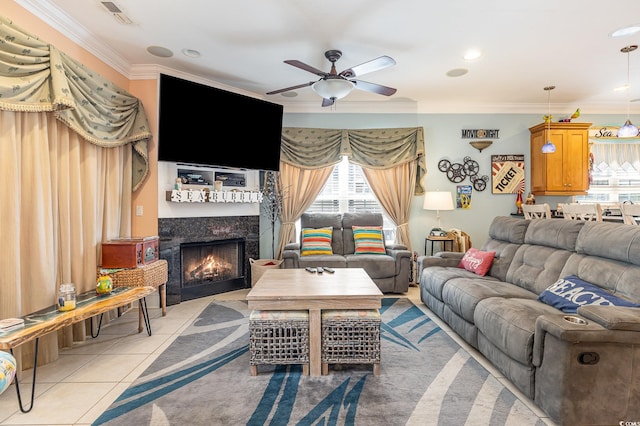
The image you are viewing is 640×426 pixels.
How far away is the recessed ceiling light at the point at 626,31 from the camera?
2.92m

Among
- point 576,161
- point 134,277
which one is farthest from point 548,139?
point 134,277

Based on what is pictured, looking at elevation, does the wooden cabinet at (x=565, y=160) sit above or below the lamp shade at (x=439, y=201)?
above

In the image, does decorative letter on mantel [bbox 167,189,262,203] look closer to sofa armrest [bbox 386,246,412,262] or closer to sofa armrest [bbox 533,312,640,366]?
sofa armrest [bbox 386,246,412,262]

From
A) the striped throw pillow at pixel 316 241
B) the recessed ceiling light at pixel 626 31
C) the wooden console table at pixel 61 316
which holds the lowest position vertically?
the wooden console table at pixel 61 316

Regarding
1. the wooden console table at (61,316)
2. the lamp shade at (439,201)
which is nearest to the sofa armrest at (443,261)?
the lamp shade at (439,201)

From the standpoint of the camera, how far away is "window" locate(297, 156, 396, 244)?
527cm

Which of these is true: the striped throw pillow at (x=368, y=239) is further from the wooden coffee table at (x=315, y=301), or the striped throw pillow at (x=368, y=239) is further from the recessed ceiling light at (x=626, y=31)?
the recessed ceiling light at (x=626, y=31)

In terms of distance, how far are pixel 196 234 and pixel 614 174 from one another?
22.4 feet

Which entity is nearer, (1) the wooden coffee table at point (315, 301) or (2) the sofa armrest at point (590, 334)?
(2) the sofa armrest at point (590, 334)

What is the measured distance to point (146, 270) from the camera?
3104 millimetres

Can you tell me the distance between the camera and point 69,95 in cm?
247

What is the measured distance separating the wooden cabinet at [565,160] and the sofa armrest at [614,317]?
389cm

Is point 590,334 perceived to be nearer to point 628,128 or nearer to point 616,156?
point 628,128

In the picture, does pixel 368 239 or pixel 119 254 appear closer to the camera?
pixel 119 254
